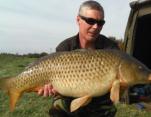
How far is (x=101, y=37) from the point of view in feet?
17.4

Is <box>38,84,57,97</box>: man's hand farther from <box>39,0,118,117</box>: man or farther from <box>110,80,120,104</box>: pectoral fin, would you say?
<box>110,80,120,104</box>: pectoral fin

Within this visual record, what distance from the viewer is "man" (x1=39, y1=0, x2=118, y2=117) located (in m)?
4.97

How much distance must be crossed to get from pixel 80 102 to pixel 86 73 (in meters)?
0.30

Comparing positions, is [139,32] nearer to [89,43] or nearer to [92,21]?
[89,43]

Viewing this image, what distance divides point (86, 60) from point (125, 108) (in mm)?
5174

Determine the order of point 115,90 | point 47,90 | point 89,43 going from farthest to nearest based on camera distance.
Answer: point 89,43
point 47,90
point 115,90

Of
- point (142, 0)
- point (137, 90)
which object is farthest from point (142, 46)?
point (142, 0)


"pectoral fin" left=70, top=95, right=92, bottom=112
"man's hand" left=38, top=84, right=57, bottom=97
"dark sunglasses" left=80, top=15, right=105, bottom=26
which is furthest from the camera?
"dark sunglasses" left=80, top=15, right=105, bottom=26

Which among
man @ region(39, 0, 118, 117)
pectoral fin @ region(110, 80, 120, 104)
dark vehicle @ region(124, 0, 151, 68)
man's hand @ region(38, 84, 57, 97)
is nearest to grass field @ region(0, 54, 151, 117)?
dark vehicle @ region(124, 0, 151, 68)

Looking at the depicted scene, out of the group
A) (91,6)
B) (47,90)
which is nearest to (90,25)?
(91,6)

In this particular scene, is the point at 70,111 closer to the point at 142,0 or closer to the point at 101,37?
the point at 101,37

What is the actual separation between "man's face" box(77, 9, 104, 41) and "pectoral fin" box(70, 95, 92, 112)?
2.23ft

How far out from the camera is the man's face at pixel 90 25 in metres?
4.96

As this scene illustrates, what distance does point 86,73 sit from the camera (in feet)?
15.1
